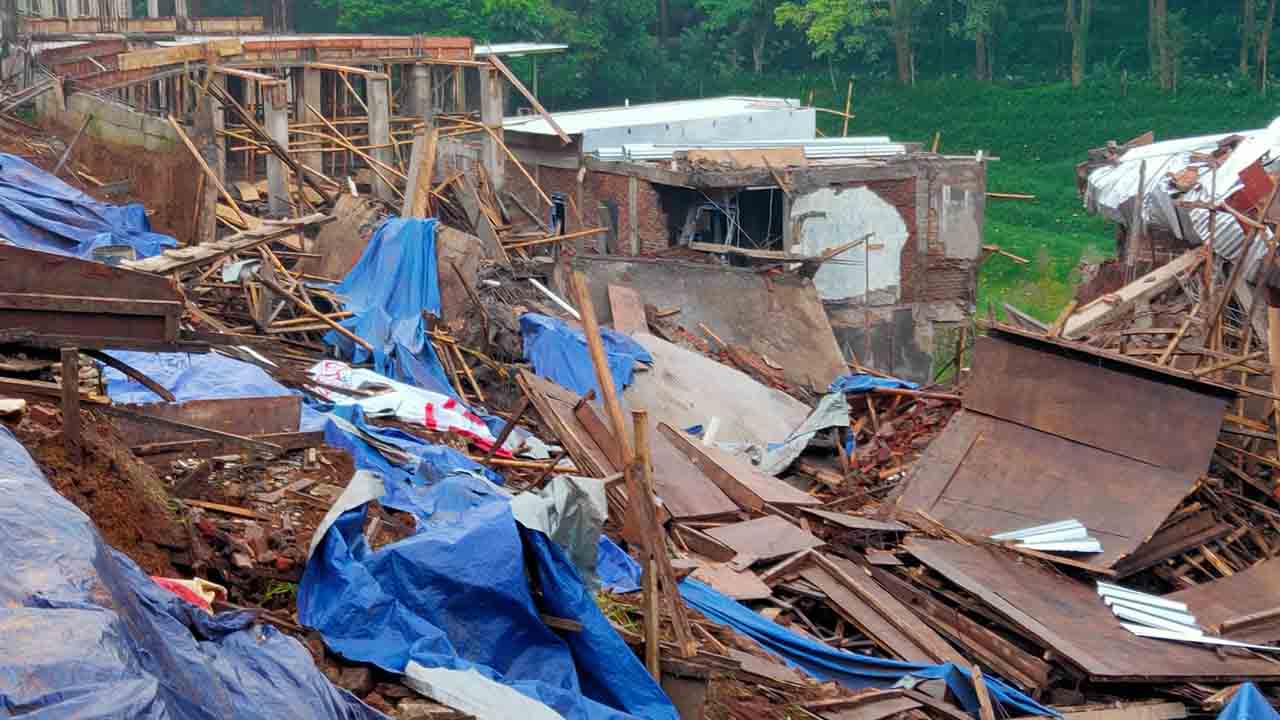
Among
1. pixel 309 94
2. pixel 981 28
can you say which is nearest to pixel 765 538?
pixel 309 94

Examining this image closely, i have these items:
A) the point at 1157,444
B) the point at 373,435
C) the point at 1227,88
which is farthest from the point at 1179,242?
the point at 1227,88

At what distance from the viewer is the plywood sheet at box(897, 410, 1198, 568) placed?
34.5 ft

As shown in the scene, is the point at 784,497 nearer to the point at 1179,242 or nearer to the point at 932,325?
the point at 1179,242

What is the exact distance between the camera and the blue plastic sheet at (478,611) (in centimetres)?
651

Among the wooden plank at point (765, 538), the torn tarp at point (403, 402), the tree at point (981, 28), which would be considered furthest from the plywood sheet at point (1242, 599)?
the tree at point (981, 28)

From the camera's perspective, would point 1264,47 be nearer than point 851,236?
No

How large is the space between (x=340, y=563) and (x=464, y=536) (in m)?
0.61

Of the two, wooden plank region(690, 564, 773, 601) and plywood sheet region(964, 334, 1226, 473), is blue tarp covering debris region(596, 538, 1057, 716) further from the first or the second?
plywood sheet region(964, 334, 1226, 473)

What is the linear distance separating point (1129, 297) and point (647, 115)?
1858 cm

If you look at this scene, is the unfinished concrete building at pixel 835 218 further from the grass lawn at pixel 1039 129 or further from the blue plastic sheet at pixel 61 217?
the blue plastic sheet at pixel 61 217

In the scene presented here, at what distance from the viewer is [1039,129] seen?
39.1 meters

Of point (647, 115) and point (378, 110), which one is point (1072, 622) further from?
point (647, 115)

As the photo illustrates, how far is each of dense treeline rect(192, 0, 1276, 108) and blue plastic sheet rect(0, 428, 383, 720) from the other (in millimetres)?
37616

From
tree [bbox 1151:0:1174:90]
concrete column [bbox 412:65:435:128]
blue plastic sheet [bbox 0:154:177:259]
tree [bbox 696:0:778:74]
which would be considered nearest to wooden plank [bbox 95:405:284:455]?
blue plastic sheet [bbox 0:154:177:259]
